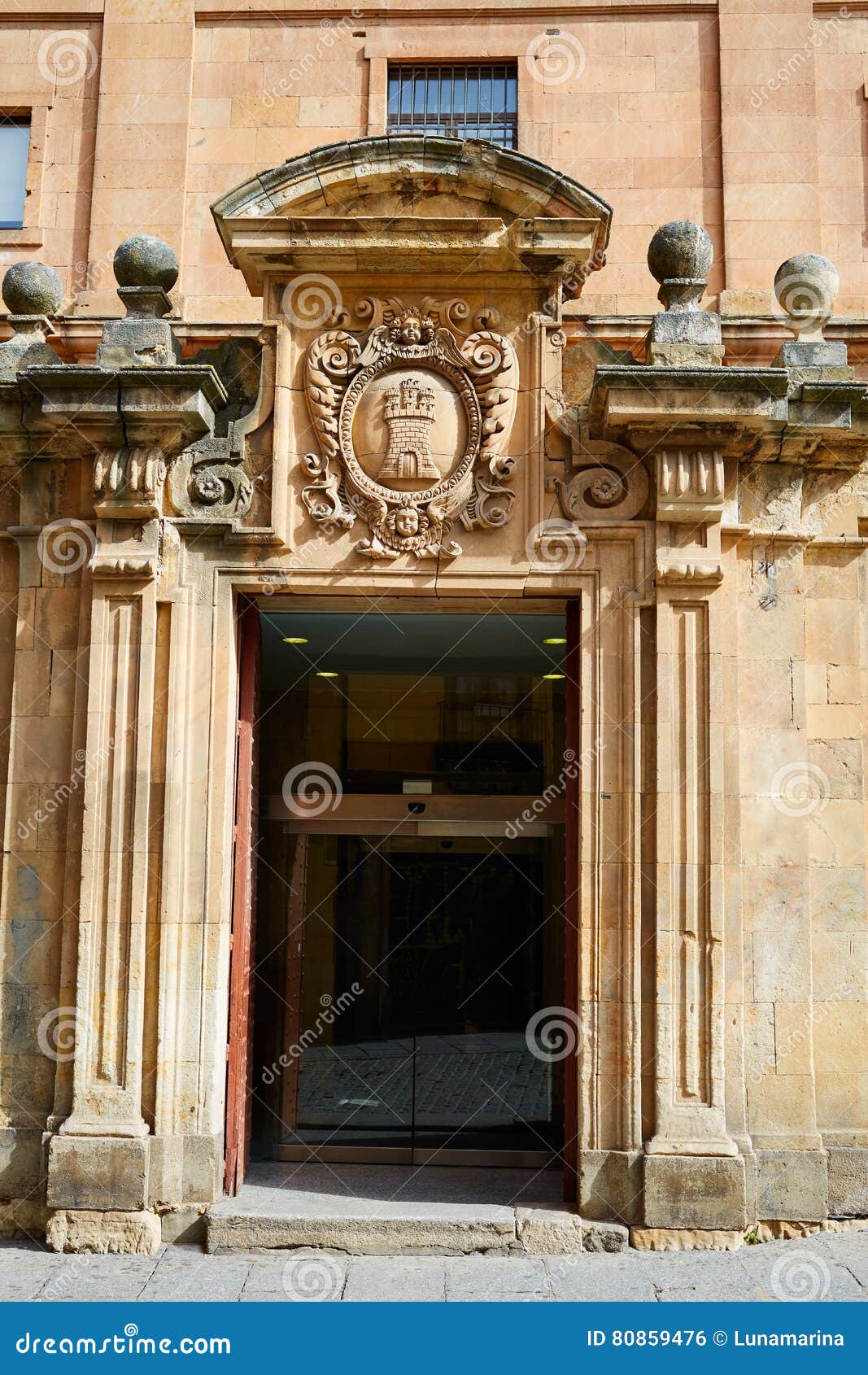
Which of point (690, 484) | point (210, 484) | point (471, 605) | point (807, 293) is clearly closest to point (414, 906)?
point (471, 605)

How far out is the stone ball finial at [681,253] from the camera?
8.07 metres

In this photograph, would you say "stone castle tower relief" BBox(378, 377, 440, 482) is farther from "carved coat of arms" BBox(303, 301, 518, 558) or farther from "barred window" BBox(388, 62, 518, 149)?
"barred window" BBox(388, 62, 518, 149)

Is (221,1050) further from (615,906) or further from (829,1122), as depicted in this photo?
(829,1122)

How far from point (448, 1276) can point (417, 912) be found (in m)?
2.82

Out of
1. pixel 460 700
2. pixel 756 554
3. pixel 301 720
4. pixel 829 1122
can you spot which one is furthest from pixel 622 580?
pixel 829 1122

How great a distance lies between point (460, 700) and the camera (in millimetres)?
9656

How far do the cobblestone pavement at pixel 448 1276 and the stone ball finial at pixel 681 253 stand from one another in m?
5.73

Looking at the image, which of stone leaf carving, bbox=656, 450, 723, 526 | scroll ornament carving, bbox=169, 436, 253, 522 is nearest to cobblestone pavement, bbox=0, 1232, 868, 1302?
stone leaf carving, bbox=656, 450, 723, 526

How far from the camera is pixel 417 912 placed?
373 inches

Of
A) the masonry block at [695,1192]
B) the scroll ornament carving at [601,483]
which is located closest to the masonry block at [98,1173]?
the masonry block at [695,1192]

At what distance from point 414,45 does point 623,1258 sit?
9413 mm

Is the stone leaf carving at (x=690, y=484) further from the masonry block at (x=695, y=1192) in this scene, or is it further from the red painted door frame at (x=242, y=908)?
the masonry block at (x=695, y=1192)

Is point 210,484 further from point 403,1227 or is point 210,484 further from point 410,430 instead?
point 403,1227

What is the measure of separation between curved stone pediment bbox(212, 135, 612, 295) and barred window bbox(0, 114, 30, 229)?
3991mm
